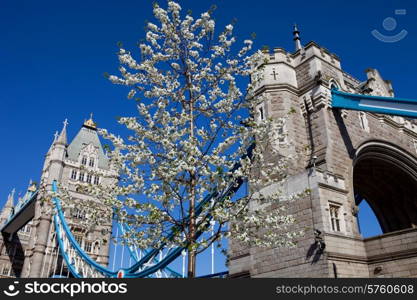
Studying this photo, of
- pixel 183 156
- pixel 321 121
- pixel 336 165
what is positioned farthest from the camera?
pixel 321 121

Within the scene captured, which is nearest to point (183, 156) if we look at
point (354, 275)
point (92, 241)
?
point (354, 275)

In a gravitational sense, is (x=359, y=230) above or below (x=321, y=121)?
below

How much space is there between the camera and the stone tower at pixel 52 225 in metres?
39.9

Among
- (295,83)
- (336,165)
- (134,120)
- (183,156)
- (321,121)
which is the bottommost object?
(183,156)

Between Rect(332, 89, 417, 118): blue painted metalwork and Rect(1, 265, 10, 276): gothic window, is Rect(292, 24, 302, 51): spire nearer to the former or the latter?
Rect(332, 89, 417, 118): blue painted metalwork

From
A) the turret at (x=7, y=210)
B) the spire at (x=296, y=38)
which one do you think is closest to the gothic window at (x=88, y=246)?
the turret at (x=7, y=210)

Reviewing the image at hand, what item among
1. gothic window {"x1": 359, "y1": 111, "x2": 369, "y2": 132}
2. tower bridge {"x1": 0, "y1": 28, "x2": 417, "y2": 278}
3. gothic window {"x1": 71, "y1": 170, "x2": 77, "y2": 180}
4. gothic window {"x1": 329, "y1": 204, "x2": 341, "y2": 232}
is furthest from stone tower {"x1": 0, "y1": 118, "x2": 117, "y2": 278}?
gothic window {"x1": 359, "y1": 111, "x2": 369, "y2": 132}

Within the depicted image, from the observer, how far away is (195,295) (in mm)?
6773

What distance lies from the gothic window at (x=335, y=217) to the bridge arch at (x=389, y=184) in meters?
7.72

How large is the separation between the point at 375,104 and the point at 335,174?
6.25 m

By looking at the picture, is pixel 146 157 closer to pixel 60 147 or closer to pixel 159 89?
pixel 159 89

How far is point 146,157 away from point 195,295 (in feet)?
10.3

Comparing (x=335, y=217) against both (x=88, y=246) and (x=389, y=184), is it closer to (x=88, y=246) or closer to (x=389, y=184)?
(x=389, y=184)

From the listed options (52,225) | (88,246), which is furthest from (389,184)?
(52,225)
